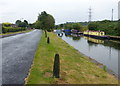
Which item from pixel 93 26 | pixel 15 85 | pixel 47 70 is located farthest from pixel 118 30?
pixel 15 85

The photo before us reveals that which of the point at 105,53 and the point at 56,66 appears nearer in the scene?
the point at 56,66

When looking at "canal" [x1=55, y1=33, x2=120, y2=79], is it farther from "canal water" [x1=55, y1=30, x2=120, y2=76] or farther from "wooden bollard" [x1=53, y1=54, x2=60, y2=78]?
"wooden bollard" [x1=53, y1=54, x2=60, y2=78]

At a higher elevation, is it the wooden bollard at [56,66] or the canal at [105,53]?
the wooden bollard at [56,66]

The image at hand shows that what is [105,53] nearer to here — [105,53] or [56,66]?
[105,53]

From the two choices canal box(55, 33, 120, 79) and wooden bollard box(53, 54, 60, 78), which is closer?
wooden bollard box(53, 54, 60, 78)

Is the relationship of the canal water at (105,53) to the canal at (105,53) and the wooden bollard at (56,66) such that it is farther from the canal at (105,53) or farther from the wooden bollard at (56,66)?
the wooden bollard at (56,66)

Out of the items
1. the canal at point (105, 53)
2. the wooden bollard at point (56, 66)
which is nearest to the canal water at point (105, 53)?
the canal at point (105, 53)

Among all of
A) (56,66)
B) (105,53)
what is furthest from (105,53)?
(56,66)

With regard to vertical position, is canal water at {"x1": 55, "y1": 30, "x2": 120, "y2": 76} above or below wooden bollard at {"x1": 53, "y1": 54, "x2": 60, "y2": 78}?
below

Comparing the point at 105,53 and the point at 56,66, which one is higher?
the point at 56,66

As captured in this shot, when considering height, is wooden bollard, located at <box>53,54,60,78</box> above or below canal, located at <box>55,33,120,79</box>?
above

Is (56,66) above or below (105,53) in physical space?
above

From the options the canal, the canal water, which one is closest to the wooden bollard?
the canal

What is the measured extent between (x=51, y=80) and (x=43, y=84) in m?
0.76
